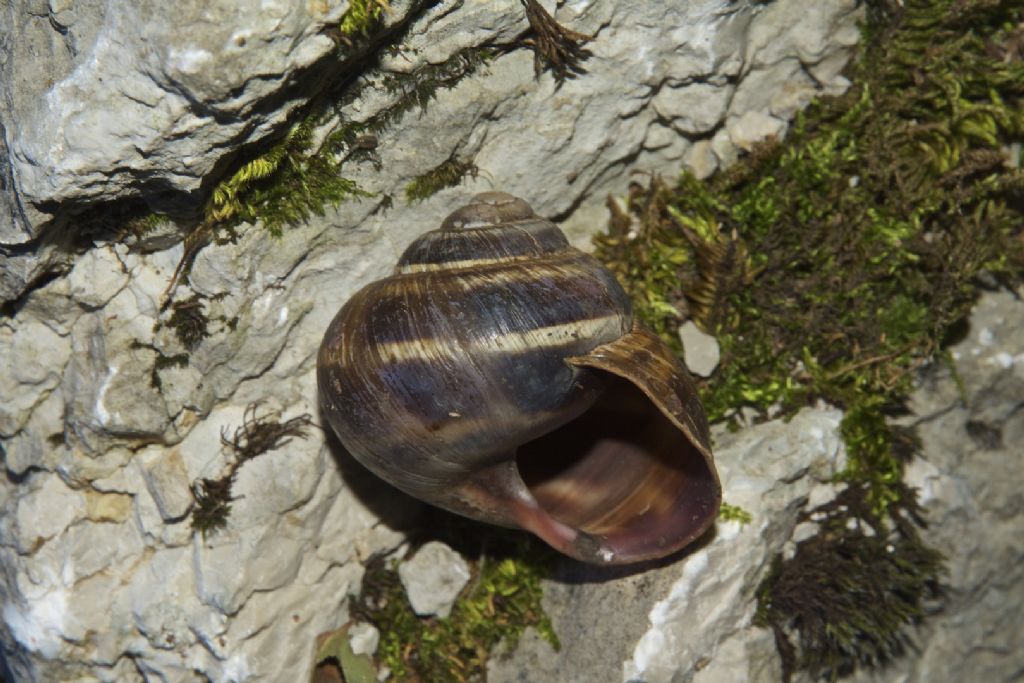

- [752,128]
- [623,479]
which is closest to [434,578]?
[623,479]

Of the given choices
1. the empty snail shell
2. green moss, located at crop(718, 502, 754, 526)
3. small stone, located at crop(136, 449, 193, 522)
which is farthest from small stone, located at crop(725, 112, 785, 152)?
small stone, located at crop(136, 449, 193, 522)

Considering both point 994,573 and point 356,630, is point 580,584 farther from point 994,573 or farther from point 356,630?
point 994,573

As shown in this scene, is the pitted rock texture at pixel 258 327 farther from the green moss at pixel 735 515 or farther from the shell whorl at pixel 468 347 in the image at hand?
the shell whorl at pixel 468 347

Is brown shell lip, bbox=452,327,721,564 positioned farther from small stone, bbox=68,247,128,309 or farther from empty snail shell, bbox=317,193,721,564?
small stone, bbox=68,247,128,309

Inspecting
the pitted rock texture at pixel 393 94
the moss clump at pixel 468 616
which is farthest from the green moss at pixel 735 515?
the pitted rock texture at pixel 393 94

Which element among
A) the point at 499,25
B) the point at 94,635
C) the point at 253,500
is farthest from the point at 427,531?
the point at 499,25

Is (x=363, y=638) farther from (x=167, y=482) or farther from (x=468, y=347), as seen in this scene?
(x=468, y=347)

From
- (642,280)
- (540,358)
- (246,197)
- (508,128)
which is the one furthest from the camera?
(642,280)
